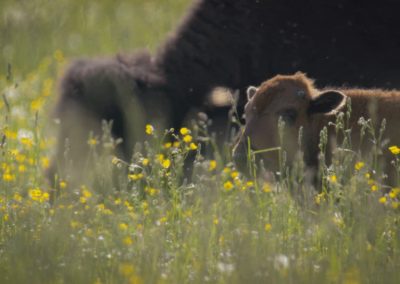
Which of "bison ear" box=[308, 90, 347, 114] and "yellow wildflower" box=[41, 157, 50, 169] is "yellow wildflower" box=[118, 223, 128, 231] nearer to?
"bison ear" box=[308, 90, 347, 114]

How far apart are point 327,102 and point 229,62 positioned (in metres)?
1.89

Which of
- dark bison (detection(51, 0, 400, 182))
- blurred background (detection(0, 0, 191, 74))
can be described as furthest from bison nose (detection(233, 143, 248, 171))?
blurred background (detection(0, 0, 191, 74))

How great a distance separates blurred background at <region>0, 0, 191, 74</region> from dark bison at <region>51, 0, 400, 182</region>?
3.13 metres

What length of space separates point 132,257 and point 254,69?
3613 millimetres

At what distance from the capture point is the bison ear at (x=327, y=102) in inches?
234

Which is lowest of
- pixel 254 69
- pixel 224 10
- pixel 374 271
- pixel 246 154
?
pixel 374 271

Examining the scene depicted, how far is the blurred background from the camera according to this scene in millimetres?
12047

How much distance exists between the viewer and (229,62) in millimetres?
7812

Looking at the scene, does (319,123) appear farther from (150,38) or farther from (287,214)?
(150,38)

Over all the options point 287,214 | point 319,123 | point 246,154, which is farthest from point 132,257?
point 319,123

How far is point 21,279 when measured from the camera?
416 cm

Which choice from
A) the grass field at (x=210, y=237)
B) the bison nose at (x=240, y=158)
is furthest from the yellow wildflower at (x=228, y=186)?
the bison nose at (x=240, y=158)

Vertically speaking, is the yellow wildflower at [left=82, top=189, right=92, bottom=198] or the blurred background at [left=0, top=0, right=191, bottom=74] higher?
the blurred background at [left=0, top=0, right=191, bottom=74]

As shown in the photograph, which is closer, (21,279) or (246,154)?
(21,279)
